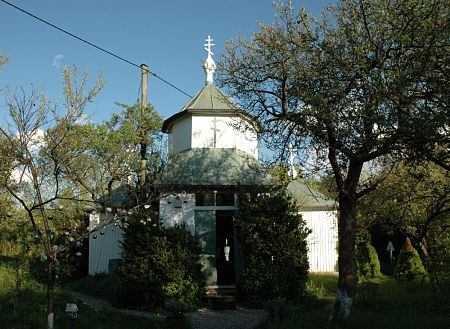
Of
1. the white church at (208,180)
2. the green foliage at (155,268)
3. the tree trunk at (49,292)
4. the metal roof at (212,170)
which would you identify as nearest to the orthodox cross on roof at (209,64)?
the white church at (208,180)

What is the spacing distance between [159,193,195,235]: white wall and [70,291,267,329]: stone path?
9.39 ft

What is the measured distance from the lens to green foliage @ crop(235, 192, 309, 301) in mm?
12805

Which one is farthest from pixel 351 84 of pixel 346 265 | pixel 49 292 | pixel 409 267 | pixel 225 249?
pixel 409 267

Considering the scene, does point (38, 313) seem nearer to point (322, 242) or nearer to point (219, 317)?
point (219, 317)

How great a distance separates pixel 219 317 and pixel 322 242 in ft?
41.1

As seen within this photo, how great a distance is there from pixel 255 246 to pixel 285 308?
309 centimetres

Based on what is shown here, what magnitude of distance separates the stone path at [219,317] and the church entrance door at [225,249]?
2301 mm

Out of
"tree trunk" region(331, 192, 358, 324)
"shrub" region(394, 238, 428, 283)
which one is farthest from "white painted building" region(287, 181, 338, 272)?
"tree trunk" region(331, 192, 358, 324)

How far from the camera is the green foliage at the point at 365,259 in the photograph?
19.5 meters

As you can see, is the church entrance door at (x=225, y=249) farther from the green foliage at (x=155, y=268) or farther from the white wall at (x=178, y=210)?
the green foliage at (x=155, y=268)

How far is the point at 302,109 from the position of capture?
8531 millimetres

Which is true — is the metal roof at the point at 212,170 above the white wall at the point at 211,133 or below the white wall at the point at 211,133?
below

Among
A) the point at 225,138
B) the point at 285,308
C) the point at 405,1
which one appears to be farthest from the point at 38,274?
the point at 405,1

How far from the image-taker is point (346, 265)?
930 cm
